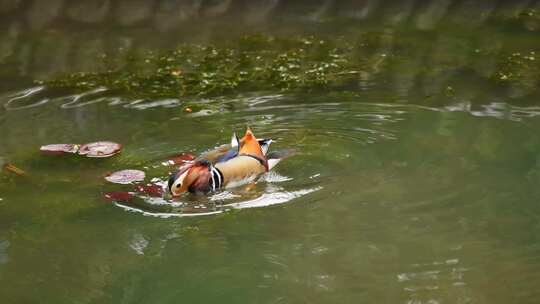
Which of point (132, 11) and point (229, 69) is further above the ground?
point (132, 11)

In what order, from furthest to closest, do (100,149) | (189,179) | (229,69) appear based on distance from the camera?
(229,69) < (100,149) < (189,179)

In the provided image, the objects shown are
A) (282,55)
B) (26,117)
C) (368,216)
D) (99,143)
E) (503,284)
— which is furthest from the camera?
(282,55)

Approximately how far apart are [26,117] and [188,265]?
8.01ft

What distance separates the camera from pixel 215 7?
877 centimetres

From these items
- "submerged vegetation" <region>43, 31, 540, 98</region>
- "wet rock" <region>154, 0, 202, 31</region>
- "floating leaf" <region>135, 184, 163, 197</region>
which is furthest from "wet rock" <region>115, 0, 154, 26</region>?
"floating leaf" <region>135, 184, 163, 197</region>

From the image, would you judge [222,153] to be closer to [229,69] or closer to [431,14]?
[229,69]

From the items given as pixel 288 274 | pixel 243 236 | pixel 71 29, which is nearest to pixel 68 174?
pixel 243 236

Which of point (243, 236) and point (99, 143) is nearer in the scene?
point (243, 236)

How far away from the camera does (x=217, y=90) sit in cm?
669

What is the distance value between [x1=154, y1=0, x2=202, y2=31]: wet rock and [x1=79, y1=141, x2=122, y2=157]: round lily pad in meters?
2.80

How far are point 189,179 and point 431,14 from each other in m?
4.12

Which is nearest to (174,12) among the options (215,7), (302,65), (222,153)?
(215,7)

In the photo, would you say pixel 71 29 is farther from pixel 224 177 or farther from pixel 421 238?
pixel 421 238

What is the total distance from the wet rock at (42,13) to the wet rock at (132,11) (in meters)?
0.55
